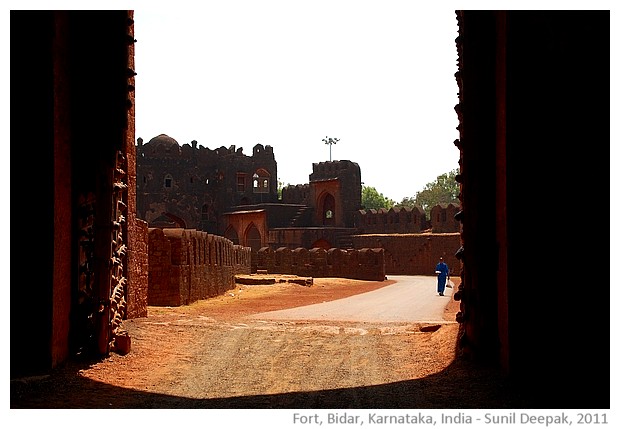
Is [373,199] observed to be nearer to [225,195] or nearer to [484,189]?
[225,195]

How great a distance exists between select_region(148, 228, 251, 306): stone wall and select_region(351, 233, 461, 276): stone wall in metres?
23.3

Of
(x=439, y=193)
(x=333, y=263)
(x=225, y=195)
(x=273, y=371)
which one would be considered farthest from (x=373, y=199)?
(x=273, y=371)

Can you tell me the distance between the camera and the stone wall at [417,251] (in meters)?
43.2

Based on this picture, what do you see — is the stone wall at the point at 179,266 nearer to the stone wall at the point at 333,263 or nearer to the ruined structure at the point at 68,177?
the ruined structure at the point at 68,177

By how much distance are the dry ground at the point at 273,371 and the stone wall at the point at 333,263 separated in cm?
2303

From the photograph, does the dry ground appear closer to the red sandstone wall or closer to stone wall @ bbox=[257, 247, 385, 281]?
the red sandstone wall

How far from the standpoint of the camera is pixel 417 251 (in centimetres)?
4444

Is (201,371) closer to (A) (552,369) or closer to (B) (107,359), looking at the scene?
(B) (107,359)

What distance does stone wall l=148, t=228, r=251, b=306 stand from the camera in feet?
58.6

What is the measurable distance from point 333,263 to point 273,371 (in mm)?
28106

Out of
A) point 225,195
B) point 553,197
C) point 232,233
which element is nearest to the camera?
point 553,197

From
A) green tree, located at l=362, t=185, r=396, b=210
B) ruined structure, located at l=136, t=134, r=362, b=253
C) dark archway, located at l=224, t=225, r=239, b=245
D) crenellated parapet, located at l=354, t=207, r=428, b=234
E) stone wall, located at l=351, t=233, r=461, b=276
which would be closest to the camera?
stone wall, located at l=351, t=233, r=461, b=276

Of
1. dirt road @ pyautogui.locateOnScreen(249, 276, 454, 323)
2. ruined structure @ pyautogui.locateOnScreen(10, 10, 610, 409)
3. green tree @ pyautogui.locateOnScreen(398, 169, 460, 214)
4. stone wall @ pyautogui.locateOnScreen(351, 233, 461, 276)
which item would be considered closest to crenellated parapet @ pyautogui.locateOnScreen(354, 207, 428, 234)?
stone wall @ pyautogui.locateOnScreen(351, 233, 461, 276)

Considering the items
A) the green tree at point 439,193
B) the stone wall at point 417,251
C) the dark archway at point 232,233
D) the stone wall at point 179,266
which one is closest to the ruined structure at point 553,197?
the stone wall at point 179,266
